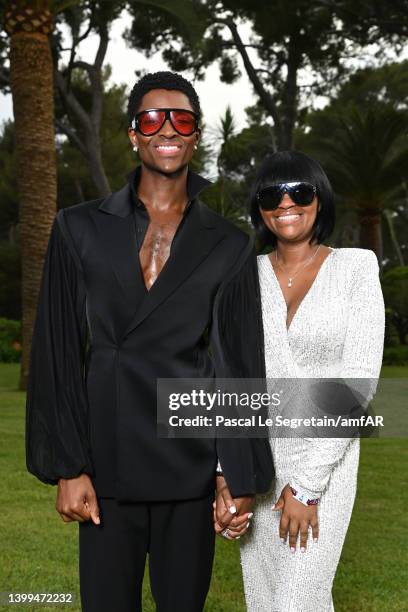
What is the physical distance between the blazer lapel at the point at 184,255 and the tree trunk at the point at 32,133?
11.8 meters

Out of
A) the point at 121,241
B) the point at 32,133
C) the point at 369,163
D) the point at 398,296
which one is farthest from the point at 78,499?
the point at 398,296

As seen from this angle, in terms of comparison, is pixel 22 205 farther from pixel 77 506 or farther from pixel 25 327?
pixel 77 506

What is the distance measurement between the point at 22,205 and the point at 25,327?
82.0 inches

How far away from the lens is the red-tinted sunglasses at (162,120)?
8.61ft

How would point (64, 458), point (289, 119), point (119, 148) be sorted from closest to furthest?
point (64, 458)
point (289, 119)
point (119, 148)

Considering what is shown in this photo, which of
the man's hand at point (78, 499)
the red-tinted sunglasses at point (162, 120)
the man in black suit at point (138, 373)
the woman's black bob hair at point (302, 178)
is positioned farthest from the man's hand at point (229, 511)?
the red-tinted sunglasses at point (162, 120)

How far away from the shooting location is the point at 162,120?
262cm

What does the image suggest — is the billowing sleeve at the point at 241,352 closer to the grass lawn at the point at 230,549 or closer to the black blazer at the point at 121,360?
the black blazer at the point at 121,360

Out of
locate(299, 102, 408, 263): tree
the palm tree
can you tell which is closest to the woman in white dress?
locate(299, 102, 408, 263): tree

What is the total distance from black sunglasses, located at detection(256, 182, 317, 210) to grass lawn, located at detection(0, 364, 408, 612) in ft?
8.66

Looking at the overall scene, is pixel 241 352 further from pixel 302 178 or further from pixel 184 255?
pixel 302 178

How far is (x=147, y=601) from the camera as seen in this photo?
187 inches

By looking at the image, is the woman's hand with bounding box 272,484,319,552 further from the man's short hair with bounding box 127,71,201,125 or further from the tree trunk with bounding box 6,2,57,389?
the tree trunk with bounding box 6,2,57,389

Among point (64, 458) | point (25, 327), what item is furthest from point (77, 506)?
point (25, 327)
